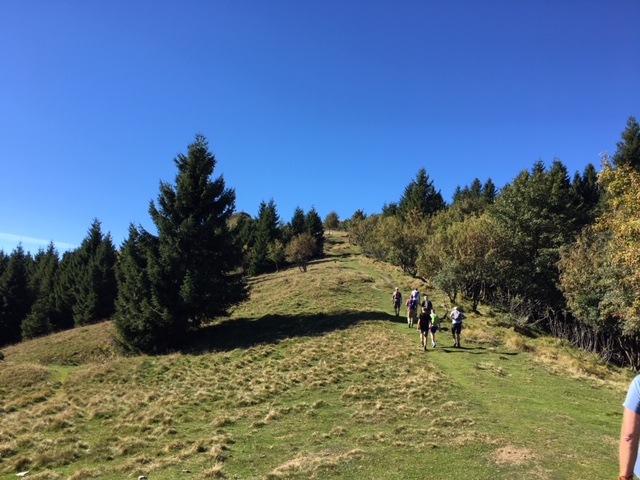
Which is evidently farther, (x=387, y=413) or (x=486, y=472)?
(x=387, y=413)

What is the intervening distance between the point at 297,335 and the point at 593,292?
61.2ft

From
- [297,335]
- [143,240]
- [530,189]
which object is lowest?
[297,335]

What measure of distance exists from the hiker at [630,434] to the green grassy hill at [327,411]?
4171 millimetres

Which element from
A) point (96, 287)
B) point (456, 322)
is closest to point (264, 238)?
point (96, 287)

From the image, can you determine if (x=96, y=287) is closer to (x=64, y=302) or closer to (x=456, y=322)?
(x=64, y=302)

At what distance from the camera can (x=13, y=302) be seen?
57.8m

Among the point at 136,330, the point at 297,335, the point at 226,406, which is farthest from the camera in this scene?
the point at 136,330

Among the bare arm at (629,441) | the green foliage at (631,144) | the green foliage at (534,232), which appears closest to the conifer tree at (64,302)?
the green foliage at (534,232)

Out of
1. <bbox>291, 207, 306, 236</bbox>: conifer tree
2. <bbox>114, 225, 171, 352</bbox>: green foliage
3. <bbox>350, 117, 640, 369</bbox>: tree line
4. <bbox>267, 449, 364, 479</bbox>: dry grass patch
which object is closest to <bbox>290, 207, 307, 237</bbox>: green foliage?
<bbox>291, 207, 306, 236</bbox>: conifer tree

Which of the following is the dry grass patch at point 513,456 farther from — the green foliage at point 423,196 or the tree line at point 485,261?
the green foliage at point 423,196

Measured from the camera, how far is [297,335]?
Result: 2534 centimetres

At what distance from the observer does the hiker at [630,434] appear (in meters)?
3.87

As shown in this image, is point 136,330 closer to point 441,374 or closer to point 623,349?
point 441,374

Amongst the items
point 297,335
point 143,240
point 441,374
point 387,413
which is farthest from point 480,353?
point 143,240
